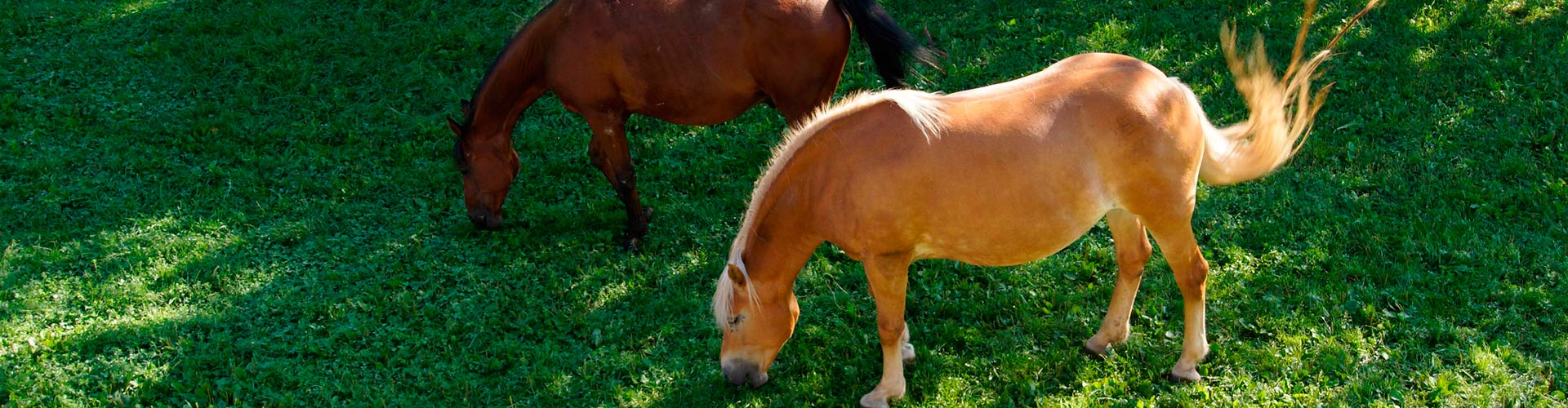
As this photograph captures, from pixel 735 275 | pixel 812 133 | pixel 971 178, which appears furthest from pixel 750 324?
pixel 971 178

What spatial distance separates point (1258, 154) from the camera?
16.3ft

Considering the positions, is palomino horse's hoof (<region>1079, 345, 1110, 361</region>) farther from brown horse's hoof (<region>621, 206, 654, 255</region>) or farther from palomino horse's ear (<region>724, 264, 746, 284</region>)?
brown horse's hoof (<region>621, 206, 654, 255</region>)

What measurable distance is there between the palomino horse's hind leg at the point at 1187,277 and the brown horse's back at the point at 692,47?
2.34 metres

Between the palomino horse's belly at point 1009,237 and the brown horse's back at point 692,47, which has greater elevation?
the brown horse's back at point 692,47

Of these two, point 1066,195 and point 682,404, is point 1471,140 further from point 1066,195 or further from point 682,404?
point 682,404

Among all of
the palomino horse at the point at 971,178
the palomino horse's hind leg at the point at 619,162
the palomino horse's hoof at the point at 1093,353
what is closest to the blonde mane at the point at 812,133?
the palomino horse at the point at 971,178

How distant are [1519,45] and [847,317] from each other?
235 inches

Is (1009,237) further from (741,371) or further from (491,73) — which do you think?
(491,73)

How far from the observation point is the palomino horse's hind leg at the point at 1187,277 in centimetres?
472

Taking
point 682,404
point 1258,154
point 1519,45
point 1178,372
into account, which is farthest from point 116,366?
point 1519,45

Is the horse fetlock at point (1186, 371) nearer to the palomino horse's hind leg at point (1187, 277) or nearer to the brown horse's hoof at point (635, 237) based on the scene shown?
the palomino horse's hind leg at point (1187, 277)

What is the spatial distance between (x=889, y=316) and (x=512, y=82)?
308 cm

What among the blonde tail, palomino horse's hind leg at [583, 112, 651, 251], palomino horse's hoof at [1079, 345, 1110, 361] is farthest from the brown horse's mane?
the blonde tail

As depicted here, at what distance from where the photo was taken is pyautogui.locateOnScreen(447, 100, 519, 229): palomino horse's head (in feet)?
22.1
